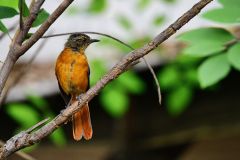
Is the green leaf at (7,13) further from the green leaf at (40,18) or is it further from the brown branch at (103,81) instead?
the brown branch at (103,81)

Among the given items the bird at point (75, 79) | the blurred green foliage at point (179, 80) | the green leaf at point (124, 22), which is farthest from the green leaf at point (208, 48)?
the green leaf at point (124, 22)

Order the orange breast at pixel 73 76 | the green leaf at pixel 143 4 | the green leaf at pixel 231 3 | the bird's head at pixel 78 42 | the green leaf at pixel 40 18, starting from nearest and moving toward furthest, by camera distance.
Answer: the green leaf at pixel 40 18 < the green leaf at pixel 231 3 < the orange breast at pixel 73 76 < the bird's head at pixel 78 42 < the green leaf at pixel 143 4

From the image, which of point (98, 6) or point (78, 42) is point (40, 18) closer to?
point (78, 42)

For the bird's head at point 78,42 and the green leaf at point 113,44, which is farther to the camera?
the green leaf at point 113,44

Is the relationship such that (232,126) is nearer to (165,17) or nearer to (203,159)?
(165,17)

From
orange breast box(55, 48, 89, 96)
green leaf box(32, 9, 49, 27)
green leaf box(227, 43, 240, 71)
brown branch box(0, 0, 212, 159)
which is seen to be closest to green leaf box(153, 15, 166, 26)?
orange breast box(55, 48, 89, 96)

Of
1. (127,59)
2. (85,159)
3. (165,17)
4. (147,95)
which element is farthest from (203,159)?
(127,59)

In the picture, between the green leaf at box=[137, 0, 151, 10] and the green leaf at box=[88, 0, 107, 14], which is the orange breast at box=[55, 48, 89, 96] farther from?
the green leaf at box=[137, 0, 151, 10]
